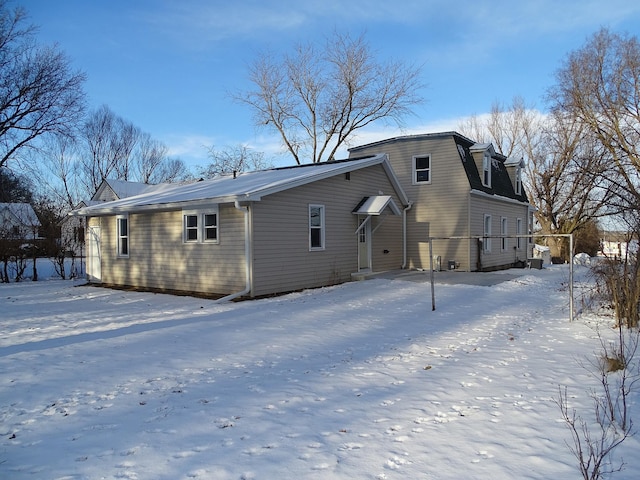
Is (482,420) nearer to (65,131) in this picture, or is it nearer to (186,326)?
(186,326)

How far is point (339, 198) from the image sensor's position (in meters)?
15.5

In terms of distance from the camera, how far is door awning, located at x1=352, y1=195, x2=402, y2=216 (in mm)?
15718

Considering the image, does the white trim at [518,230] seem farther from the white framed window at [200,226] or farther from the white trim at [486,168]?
the white framed window at [200,226]

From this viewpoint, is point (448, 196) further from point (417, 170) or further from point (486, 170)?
point (486, 170)

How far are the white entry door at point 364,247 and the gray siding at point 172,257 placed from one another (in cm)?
553

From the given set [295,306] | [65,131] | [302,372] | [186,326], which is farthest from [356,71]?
[302,372]

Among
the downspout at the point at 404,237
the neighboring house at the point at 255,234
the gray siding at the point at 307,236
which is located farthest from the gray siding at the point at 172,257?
the downspout at the point at 404,237

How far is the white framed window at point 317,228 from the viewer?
1452 centimetres

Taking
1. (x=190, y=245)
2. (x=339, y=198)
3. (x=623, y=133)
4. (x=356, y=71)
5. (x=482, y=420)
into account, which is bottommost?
(x=482, y=420)

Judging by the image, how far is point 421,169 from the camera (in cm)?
2014

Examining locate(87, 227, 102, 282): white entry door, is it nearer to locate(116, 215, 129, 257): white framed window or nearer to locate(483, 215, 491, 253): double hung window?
locate(116, 215, 129, 257): white framed window

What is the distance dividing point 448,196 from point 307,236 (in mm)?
8120

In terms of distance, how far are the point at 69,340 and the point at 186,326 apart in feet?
6.79

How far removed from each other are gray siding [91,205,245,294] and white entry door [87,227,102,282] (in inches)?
12.2
